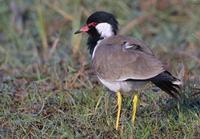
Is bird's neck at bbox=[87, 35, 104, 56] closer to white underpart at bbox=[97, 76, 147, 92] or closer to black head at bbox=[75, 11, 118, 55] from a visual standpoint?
black head at bbox=[75, 11, 118, 55]

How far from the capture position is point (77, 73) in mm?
6867

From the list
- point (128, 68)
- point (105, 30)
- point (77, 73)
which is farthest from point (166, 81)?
point (77, 73)

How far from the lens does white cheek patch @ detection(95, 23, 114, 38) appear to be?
5875 mm

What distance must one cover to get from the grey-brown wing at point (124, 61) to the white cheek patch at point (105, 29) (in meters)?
0.29

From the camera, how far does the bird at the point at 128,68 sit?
16.9ft

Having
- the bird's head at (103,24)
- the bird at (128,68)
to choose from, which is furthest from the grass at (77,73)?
the bird's head at (103,24)

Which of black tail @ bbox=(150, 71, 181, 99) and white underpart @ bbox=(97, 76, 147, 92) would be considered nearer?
black tail @ bbox=(150, 71, 181, 99)

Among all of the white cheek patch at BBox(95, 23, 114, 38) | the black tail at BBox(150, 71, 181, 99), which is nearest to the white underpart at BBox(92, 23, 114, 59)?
the white cheek patch at BBox(95, 23, 114, 38)

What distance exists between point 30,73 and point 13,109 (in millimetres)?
1218

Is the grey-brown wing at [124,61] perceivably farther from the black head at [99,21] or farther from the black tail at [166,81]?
the black head at [99,21]

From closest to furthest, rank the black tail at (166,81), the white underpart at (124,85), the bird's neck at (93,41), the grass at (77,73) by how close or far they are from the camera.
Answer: the black tail at (166,81), the white underpart at (124,85), the grass at (77,73), the bird's neck at (93,41)

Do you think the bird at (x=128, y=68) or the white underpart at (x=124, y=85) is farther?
the white underpart at (x=124, y=85)

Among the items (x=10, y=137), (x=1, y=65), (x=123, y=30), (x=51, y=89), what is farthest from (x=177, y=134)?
(x=123, y=30)

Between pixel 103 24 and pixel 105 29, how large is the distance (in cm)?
4
